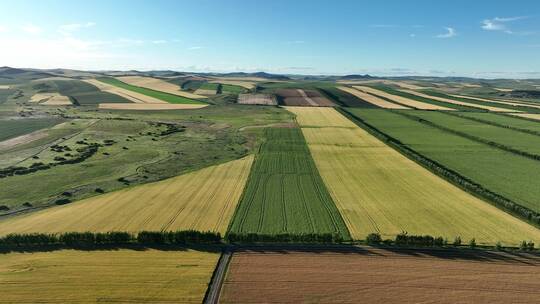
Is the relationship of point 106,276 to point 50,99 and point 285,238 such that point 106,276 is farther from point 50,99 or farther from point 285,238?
point 50,99

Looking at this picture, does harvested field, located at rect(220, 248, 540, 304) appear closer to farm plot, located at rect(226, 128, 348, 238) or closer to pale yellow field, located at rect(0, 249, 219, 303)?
pale yellow field, located at rect(0, 249, 219, 303)

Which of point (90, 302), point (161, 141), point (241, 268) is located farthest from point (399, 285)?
point (161, 141)

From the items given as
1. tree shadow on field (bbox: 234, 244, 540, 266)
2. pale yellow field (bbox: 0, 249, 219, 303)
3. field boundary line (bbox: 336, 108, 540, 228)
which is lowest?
pale yellow field (bbox: 0, 249, 219, 303)

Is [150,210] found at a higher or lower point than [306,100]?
lower

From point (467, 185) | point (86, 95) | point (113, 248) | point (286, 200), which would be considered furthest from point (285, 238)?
point (86, 95)

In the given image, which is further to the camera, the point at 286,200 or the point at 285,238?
the point at 286,200

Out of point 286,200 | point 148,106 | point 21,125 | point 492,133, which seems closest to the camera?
point 286,200

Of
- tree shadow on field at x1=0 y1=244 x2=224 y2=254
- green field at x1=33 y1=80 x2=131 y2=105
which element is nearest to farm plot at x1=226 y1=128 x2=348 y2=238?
tree shadow on field at x1=0 y1=244 x2=224 y2=254

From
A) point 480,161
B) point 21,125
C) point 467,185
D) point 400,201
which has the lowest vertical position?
point 400,201
